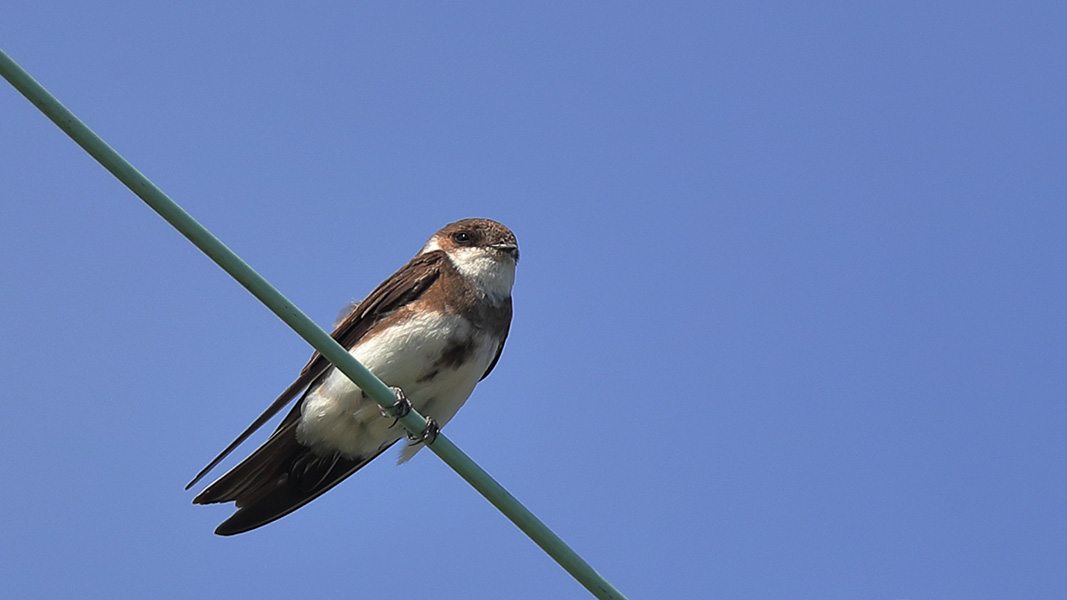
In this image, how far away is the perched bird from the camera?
7672 mm

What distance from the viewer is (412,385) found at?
7.66m

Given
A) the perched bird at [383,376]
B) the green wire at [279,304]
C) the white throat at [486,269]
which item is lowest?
the green wire at [279,304]

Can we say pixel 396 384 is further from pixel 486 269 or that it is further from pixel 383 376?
pixel 486 269

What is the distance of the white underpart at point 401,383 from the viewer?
7621 millimetres

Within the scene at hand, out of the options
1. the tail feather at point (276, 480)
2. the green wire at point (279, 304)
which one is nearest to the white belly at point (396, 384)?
the tail feather at point (276, 480)

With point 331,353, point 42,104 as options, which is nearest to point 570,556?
point 331,353

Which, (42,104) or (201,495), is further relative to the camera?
(201,495)

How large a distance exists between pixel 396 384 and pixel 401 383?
33 millimetres

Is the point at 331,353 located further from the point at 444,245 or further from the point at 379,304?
the point at 444,245

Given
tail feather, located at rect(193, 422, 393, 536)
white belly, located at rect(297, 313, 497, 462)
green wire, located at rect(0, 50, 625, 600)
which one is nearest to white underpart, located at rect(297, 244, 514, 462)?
white belly, located at rect(297, 313, 497, 462)

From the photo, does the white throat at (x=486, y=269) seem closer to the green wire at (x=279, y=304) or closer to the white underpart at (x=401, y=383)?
the white underpart at (x=401, y=383)

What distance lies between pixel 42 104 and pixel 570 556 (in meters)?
2.61

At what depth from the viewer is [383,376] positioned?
7.59 metres

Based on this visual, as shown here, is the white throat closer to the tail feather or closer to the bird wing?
→ the bird wing
